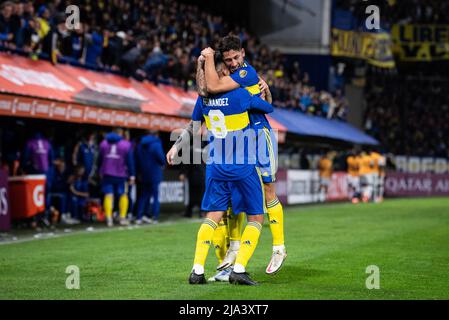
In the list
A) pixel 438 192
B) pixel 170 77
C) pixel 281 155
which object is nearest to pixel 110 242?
pixel 170 77

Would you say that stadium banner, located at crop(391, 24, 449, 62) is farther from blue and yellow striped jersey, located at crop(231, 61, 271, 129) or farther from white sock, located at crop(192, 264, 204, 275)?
white sock, located at crop(192, 264, 204, 275)

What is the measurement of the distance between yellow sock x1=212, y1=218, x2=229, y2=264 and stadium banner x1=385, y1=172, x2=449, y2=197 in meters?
37.0

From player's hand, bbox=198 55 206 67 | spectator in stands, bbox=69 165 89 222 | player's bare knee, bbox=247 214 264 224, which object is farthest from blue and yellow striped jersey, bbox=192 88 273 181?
spectator in stands, bbox=69 165 89 222

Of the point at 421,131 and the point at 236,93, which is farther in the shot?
the point at 421,131

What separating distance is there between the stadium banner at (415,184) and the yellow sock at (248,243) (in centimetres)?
3781

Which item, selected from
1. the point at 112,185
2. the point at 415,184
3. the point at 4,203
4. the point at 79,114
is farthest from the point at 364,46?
the point at 4,203

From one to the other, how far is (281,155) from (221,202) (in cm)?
2716

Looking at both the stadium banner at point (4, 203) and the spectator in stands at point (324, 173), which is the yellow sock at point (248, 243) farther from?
the spectator in stands at point (324, 173)

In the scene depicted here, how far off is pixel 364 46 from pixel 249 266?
3919 centimetres

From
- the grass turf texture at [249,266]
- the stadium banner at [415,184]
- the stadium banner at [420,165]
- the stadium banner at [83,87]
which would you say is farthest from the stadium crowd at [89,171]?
the stadium banner at [420,165]

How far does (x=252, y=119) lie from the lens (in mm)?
10273

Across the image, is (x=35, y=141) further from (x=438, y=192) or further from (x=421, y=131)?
(x=421, y=131)

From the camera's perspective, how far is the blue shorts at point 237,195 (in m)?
9.89

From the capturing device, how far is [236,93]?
9.73 meters
